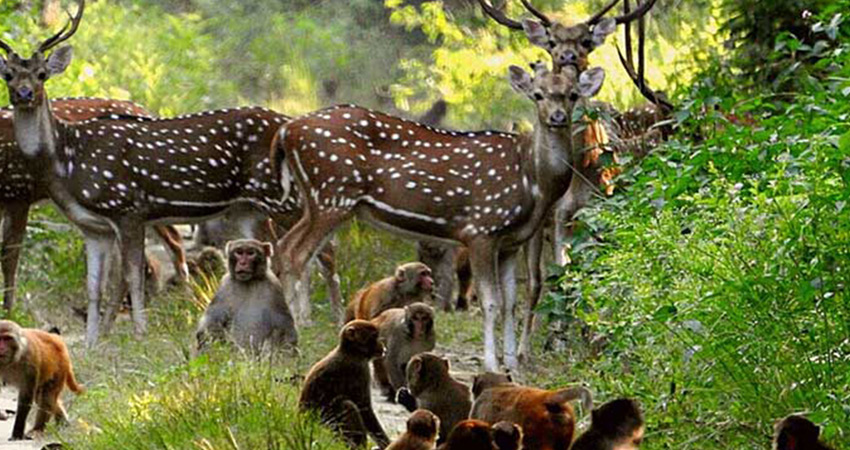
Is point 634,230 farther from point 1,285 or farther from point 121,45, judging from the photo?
point 121,45

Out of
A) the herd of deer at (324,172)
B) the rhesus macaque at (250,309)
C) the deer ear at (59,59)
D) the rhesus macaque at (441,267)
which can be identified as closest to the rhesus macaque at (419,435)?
the rhesus macaque at (250,309)

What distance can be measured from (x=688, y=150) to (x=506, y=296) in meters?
3.30

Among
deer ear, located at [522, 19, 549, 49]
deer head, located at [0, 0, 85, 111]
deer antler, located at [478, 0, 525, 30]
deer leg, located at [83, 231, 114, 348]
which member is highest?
deer antler, located at [478, 0, 525, 30]

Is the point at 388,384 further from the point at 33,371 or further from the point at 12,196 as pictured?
the point at 12,196

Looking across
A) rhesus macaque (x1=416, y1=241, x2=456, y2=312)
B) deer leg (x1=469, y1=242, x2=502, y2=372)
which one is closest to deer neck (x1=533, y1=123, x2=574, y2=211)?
deer leg (x1=469, y1=242, x2=502, y2=372)

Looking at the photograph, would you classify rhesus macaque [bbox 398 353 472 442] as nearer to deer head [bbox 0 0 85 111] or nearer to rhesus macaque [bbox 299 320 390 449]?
rhesus macaque [bbox 299 320 390 449]

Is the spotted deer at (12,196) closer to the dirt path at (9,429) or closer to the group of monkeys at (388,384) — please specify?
the dirt path at (9,429)

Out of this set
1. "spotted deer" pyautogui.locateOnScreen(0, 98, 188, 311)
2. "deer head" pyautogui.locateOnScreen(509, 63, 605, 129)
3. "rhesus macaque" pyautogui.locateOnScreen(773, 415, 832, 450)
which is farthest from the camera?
"spotted deer" pyautogui.locateOnScreen(0, 98, 188, 311)

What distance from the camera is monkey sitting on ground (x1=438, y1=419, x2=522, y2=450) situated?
27.2 feet

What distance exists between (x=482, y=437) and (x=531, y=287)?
658 cm

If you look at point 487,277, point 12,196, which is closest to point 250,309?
point 487,277

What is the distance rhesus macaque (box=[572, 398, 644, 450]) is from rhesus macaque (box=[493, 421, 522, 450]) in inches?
15.7

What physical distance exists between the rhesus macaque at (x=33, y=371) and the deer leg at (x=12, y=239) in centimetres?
476

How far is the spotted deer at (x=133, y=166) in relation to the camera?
15.8 meters
